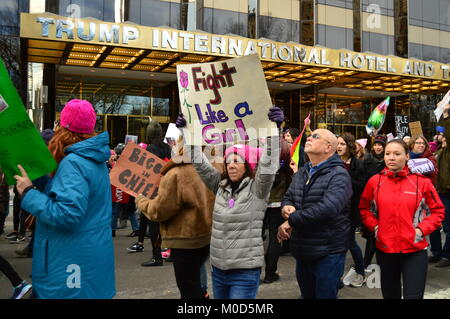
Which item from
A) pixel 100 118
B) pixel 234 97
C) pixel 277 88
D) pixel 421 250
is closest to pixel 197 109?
pixel 234 97

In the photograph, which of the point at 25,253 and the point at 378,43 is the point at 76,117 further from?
the point at 378,43

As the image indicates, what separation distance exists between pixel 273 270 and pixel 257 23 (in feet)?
63.0

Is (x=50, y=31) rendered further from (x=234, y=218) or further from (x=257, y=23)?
(x=234, y=218)

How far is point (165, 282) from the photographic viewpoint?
5352mm

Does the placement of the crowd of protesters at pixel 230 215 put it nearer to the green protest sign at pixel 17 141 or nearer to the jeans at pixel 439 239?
the green protest sign at pixel 17 141

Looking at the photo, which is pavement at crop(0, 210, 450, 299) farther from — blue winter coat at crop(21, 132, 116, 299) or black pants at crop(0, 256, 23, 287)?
blue winter coat at crop(21, 132, 116, 299)

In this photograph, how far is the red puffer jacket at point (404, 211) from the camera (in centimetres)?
340

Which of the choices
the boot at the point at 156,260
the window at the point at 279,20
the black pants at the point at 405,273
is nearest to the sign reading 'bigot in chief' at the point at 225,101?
the black pants at the point at 405,273

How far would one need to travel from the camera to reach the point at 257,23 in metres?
22.5

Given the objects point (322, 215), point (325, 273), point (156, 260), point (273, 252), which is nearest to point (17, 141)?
point (322, 215)

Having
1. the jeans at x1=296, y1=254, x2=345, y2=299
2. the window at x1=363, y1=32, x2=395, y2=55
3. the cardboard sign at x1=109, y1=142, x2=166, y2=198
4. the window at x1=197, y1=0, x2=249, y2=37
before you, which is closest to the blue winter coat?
the cardboard sign at x1=109, y1=142, x2=166, y2=198

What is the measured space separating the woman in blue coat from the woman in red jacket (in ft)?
7.32

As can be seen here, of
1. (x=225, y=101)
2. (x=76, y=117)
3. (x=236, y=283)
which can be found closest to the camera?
(x=76, y=117)

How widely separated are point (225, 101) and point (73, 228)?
173cm
